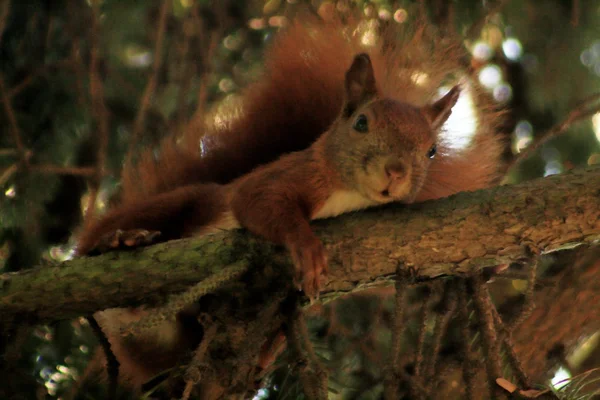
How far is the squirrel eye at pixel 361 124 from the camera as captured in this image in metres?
1.93

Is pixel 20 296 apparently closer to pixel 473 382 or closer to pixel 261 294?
pixel 261 294

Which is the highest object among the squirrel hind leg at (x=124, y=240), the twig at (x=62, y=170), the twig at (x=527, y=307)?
the twig at (x=527, y=307)

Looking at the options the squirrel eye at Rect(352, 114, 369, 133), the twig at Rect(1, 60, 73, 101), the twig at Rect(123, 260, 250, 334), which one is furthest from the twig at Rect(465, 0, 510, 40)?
the twig at Rect(1, 60, 73, 101)

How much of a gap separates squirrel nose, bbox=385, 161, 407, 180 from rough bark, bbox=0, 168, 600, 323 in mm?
74

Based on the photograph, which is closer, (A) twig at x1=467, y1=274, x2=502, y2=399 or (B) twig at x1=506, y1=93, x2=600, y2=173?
(A) twig at x1=467, y1=274, x2=502, y2=399

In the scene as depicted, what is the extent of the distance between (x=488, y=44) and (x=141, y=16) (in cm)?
133

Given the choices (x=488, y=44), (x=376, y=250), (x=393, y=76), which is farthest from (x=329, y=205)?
(x=488, y=44)

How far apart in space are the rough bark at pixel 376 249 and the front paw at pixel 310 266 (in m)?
0.07

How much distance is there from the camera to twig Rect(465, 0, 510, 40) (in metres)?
2.44

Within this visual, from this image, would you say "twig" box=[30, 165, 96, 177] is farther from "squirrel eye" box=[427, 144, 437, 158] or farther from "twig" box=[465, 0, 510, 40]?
"twig" box=[465, 0, 510, 40]

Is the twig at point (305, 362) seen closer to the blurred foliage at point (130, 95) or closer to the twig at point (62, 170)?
the blurred foliage at point (130, 95)

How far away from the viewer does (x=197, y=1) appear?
281cm

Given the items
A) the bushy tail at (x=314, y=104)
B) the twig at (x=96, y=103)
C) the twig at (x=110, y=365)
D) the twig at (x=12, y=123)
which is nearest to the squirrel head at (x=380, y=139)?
the bushy tail at (x=314, y=104)

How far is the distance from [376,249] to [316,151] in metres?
0.50
